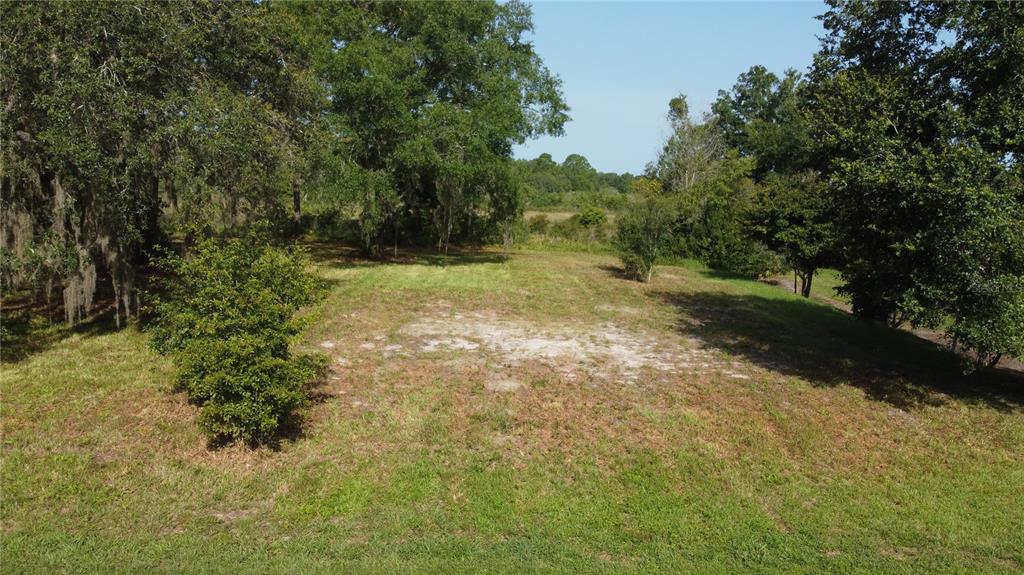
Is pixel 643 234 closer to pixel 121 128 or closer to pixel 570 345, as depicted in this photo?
pixel 570 345

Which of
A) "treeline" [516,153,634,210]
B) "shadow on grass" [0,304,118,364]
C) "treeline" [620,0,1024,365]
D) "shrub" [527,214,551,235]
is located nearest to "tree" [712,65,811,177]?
"treeline" [516,153,634,210]

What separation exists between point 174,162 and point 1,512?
574cm

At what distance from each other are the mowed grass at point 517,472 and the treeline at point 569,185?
12.5 meters

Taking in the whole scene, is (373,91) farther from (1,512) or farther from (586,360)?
(1,512)

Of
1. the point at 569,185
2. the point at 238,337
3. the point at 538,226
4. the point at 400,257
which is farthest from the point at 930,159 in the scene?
the point at 569,185

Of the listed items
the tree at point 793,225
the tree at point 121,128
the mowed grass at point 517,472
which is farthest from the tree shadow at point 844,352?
the tree at point 121,128

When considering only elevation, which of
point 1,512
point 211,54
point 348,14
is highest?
point 348,14

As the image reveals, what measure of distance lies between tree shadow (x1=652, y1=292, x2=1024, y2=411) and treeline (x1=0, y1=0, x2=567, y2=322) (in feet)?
24.3

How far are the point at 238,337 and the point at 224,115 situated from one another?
525 centimetres

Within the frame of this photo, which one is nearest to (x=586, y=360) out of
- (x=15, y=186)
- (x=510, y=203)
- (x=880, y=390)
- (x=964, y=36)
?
(x=880, y=390)

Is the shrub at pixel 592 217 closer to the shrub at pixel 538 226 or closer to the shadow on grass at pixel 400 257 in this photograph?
the shrub at pixel 538 226

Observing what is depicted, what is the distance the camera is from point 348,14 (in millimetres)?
16125

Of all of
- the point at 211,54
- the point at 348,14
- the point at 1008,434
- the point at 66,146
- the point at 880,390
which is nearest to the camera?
the point at 1008,434

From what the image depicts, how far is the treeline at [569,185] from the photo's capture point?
23.1 m
